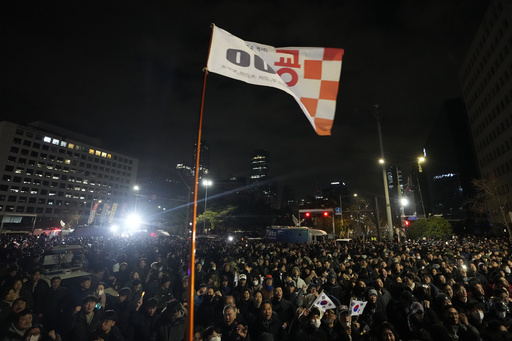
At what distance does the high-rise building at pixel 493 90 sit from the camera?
4234cm

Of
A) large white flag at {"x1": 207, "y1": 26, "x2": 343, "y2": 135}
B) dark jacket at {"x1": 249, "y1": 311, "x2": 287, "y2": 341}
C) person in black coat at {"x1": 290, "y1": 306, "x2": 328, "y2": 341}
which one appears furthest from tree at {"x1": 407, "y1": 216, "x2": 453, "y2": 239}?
dark jacket at {"x1": 249, "y1": 311, "x2": 287, "y2": 341}

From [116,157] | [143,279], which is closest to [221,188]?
[116,157]

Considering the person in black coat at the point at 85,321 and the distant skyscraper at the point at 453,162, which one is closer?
the person in black coat at the point at 85,321

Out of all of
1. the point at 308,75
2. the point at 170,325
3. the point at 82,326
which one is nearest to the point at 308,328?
the point at 170,325

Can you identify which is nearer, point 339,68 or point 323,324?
point 323,324

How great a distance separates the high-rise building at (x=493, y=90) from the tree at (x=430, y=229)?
16.2m

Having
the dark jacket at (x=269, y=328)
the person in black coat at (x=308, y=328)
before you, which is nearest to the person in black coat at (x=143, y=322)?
the dark jacket at (x=269, y=328)

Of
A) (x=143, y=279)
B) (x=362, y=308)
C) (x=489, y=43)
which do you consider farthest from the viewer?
(x=489, y=43)

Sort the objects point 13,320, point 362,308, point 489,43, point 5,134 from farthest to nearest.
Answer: point 5,134 → point 489,43 → point 362,308 → point 13,320

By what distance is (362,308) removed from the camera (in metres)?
6.10

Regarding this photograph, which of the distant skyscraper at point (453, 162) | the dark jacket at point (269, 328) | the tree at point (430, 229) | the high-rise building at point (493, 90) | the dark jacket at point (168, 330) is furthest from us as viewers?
the distant skyscraper at point (453, 162)

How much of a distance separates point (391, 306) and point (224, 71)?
6.84m

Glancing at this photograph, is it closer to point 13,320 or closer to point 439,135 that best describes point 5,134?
point 13,320

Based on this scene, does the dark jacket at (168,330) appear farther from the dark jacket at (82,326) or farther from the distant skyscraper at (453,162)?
the distant skyscraper at (453,162)
